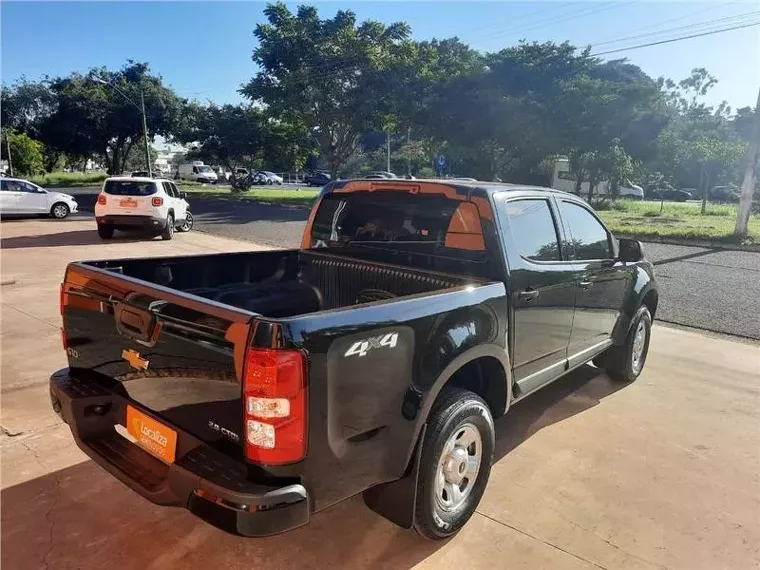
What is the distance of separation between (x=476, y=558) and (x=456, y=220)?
1.90 m

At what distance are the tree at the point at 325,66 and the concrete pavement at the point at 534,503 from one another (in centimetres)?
2448

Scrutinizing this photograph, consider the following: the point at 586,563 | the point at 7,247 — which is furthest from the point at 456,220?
the point at 7,247

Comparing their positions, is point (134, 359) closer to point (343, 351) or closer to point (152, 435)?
point (152, 435)

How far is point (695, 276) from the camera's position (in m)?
11.0

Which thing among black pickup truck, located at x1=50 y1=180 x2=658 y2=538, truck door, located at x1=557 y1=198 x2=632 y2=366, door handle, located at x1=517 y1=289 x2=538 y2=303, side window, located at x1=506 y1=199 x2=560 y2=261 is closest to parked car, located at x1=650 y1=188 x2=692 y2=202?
truck door, located at x1=557 y1=198 x2=632 y2=366

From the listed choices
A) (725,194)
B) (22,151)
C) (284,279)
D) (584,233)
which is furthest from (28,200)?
(725,194)

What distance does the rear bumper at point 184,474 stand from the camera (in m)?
2.00

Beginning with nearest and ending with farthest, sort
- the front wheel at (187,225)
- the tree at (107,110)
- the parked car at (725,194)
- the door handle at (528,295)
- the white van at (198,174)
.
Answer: the door handle at (528,295) → the front wheel at (187,225) → the tree at (107,110) → the parked car at (725,194) → the white van at (198,174)

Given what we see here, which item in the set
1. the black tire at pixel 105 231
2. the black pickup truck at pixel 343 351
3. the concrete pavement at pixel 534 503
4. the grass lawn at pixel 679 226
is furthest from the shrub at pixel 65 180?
the black pickup truck at pixel 343 351

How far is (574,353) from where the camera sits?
13.5 ft

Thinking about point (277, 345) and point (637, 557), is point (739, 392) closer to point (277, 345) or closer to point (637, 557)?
point (637, 557)

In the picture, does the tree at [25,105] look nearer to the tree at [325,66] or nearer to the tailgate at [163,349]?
the tree at [325,66]

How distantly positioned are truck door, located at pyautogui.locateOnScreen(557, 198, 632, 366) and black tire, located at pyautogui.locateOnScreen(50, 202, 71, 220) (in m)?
20.4

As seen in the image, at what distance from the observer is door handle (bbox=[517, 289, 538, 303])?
3299 millimetres
